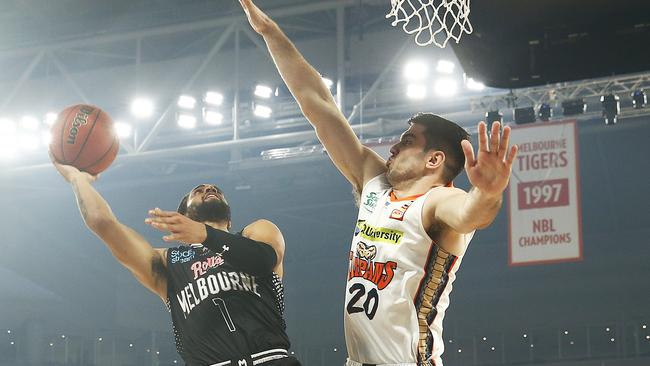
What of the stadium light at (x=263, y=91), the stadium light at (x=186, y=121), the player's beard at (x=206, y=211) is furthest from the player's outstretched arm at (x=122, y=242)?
the stadium light at (x=186, y=121)

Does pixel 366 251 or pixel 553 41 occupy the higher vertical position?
pixel 553 41

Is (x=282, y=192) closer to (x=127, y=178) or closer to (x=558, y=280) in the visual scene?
(x=127, y=178)

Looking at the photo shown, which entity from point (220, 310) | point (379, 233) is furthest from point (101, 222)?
point (379, 233)

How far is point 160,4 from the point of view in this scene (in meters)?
14.2

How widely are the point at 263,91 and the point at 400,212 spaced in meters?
10.3

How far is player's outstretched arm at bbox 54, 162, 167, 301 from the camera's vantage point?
4836mm

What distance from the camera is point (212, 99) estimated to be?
558 inches

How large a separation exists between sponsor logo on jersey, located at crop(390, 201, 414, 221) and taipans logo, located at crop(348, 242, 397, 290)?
0.14 meters

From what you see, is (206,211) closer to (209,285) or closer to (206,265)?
(206,265)

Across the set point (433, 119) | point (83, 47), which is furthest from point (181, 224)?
point (83, 47)

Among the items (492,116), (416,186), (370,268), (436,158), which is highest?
(492,116)

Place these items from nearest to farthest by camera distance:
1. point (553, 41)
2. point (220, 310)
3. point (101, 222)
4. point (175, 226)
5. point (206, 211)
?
point (175, 226) < point (220, 310) < point (101, 222) < point (206, 211) < point (553, 41)

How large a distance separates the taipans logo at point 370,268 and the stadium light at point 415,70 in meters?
9.10

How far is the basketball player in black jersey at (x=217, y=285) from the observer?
15.3 feet
